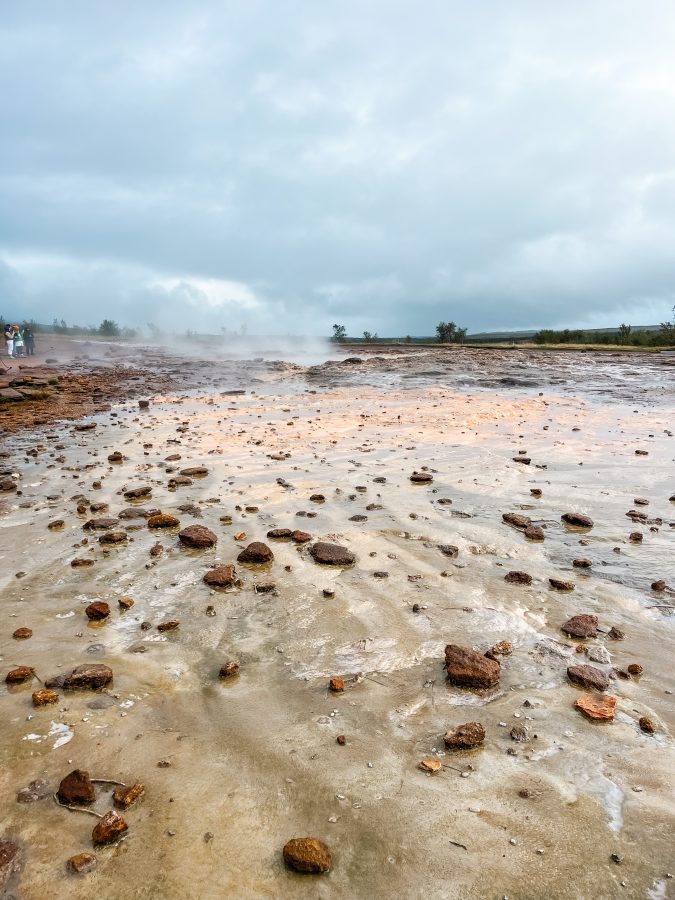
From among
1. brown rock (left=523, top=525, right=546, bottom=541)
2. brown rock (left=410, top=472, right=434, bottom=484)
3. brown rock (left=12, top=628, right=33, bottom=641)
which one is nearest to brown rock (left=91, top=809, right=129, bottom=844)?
brown rock (left=12, top=628, right=33, bottom=641)

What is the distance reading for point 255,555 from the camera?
16.2ft

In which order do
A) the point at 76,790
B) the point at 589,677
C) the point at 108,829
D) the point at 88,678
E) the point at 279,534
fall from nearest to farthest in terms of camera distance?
the point at 108,829 → the point at 76,790 → the point at 88,678 → the point at 589,677 → the point at 279,534

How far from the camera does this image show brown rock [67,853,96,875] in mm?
2051

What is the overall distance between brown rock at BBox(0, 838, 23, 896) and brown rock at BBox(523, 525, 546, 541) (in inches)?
190

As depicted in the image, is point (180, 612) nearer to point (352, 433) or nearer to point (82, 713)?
point (82, 713)

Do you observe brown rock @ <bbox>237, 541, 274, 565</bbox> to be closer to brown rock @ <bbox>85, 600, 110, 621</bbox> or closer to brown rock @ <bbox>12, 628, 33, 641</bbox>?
brown rock @ <bbox>85, 600, 110, 621</bbox>

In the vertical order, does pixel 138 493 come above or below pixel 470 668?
above

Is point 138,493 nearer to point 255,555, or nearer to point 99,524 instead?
point 99,524

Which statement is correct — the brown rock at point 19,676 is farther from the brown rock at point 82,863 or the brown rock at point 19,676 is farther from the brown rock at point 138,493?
the brown rock at point 138,493

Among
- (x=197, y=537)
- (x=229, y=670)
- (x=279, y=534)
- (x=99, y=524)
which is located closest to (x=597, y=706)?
(x=229, y=670)

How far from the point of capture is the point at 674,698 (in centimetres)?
315

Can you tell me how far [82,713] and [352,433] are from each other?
8.61 meters

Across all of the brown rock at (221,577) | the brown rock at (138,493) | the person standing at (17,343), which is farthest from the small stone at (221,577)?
the person standing at (17,343)

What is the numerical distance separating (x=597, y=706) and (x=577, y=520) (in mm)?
3246
